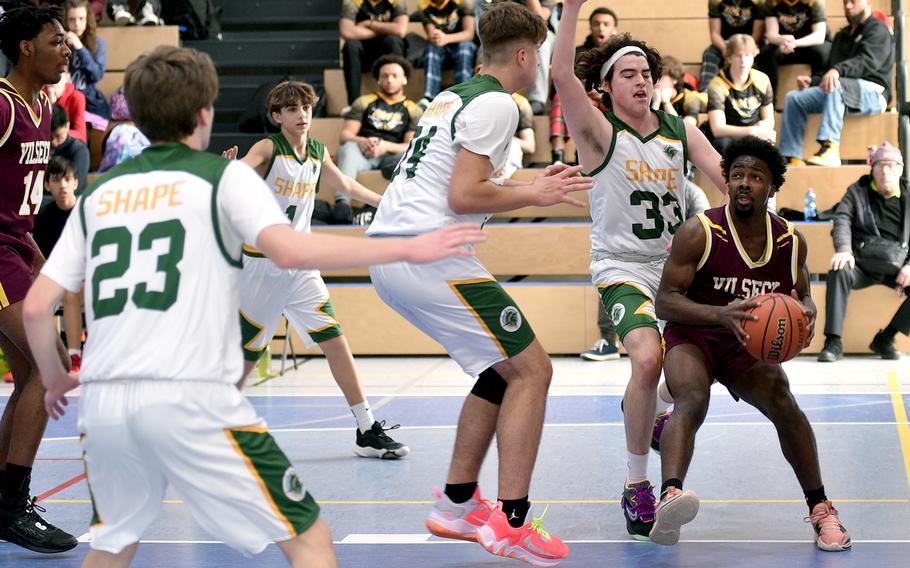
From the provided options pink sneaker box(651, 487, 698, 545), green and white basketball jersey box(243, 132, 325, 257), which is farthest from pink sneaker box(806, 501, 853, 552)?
green and white basketball jersey box(243, 132, 325, 257)

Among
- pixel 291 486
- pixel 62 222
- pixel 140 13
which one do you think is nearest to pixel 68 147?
pixel 62 222

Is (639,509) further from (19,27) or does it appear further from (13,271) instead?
(19,27)

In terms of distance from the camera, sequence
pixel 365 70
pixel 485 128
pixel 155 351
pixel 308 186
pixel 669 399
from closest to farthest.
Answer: pixel 155 351, pixel 485 128, pixel 669 399, pixel 308 186, pixel 365 70

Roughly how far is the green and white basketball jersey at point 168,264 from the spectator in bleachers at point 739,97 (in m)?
8.45

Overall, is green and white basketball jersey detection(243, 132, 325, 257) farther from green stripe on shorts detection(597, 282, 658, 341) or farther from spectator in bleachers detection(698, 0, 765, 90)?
spectator in bleachers detection(698, 0, 765, 90)

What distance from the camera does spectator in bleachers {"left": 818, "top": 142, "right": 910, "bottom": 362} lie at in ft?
30.5

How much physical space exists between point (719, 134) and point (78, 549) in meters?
7.72

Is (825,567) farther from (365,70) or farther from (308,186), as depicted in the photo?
(365,70)

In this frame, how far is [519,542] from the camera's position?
398 centimetres

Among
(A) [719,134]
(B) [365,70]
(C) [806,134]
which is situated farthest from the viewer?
(B) [365,70]

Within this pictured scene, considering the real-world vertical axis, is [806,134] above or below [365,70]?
below

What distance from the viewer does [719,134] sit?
34.7 feet

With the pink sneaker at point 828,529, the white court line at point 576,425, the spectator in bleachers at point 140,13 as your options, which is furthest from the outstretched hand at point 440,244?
the spectator in bleachers at point 140,13

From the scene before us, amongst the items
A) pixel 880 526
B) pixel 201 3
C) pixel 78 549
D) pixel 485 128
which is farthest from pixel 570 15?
pixel 201 3
